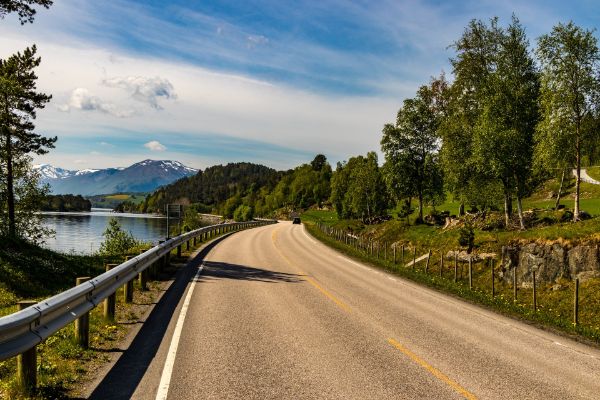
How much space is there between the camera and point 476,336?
31.7 ft

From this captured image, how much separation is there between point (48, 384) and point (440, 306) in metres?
10.4

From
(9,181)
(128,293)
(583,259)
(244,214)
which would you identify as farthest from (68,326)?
(244,214)

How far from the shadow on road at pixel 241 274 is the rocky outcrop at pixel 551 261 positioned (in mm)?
10235

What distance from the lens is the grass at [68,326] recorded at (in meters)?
6.03

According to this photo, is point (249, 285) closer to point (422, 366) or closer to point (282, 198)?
point (422, 366)

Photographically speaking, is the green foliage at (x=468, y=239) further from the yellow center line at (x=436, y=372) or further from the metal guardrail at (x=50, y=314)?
the metal guardrail at (x=50, y=314)

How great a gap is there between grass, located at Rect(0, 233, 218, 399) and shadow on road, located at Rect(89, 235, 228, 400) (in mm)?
293

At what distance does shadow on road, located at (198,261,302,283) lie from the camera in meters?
16.2

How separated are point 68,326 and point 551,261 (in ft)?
65.4

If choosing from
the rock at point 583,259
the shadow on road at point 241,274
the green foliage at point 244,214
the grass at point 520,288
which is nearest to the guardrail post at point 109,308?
the shadow on road at point 241,274

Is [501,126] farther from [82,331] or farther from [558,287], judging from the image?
[82,331]

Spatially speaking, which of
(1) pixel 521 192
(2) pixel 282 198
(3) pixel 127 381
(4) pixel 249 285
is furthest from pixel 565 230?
(2) pixel 282 198

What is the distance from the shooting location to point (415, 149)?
44094 millimetres

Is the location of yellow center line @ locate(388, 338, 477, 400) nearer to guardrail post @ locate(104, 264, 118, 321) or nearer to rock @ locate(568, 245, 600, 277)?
guardrail post @ locate(104, 264, 118, 321)
